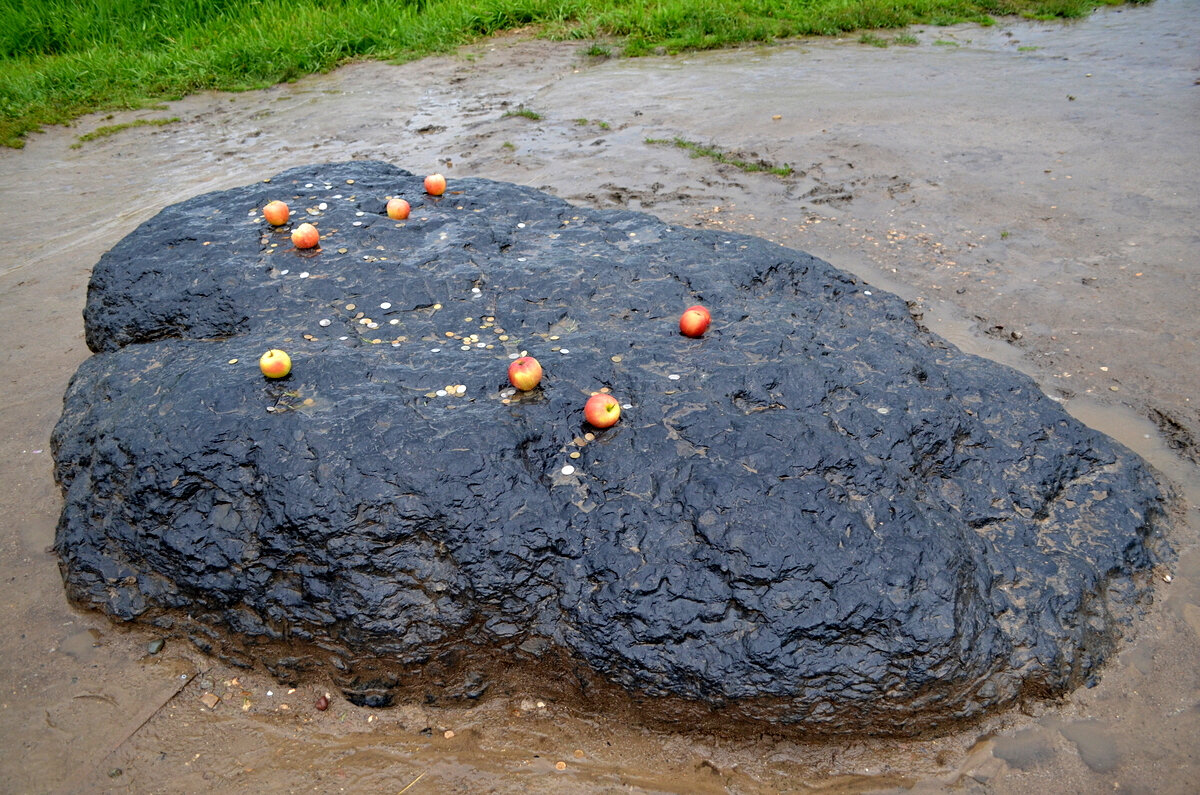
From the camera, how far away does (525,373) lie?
9.07ft

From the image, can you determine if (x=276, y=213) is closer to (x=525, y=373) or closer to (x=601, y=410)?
(x=525, y=373)

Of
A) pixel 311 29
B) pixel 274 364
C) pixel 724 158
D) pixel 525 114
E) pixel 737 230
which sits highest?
pixel 311 29

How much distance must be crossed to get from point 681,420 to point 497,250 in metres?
1.49

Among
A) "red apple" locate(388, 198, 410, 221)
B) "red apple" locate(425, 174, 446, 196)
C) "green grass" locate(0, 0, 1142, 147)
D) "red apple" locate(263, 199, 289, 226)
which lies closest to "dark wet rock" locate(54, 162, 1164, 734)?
"red apple" locate(263, 199, 289, 226)

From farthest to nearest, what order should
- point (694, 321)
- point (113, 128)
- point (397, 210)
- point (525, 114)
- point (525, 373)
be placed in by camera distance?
1. point (113, 128)
2. point (525, 114)
3. point (397, 210)
4. point (694, 321)
5. point (525, 373)

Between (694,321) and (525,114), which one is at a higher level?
(694,321)

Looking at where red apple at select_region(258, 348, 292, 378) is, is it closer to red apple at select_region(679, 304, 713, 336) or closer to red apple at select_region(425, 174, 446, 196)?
red apple at select_region(679, 304, 713, 336)

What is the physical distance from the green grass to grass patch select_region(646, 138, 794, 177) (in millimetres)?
3407

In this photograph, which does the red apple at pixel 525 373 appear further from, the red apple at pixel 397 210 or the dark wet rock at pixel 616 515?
the red apple at pixel 397 210

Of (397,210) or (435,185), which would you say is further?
(435,185)

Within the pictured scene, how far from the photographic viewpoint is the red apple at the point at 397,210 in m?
4.00

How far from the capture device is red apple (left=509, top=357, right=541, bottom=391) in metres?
2.77

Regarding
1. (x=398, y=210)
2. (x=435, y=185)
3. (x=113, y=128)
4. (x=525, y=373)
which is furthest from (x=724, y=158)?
(x=113, y=128)

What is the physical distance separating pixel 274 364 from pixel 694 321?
1496 mm
